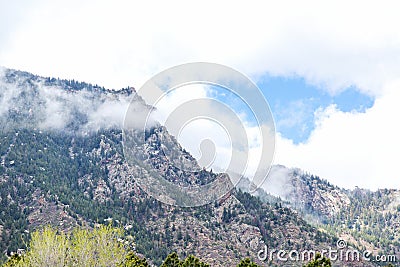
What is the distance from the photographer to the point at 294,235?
609 feet

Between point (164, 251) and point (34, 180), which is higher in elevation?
point (34, 180)

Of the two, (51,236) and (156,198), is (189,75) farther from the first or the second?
(156,198)

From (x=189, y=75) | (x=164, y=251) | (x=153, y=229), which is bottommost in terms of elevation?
(x=189, y=75)

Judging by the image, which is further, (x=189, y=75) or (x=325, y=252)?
(x=325, y=252)

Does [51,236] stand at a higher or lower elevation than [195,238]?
→ lower

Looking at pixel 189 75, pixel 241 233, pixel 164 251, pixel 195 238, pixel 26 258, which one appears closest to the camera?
pixel 189 75

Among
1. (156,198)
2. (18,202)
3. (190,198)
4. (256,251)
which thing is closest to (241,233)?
(256,251)

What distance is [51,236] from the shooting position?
177 ft

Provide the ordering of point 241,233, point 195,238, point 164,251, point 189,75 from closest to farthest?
1. point 189,75
2. point 164,251
3. point 195,238
4. point 241,233

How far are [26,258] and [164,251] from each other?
108 metres

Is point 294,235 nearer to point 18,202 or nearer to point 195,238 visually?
point 195,238

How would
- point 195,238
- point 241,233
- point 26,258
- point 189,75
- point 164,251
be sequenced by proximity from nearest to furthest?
point 189,75 < point 26,258 < point 164,251 < point 195,238 < point 241,233

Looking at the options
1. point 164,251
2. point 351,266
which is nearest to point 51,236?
point 164,251

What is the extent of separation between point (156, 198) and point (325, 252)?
64937 millimetres
